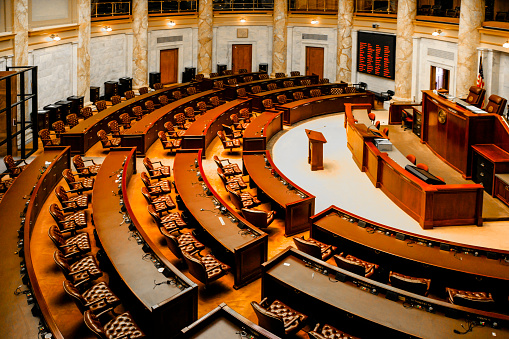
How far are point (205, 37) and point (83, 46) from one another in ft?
22.9

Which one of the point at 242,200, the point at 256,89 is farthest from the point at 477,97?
the point at 256,89

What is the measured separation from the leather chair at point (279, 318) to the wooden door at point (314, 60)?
19343 millimetres

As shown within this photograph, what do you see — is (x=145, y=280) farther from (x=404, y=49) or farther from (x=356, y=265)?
(x=404, y=49)

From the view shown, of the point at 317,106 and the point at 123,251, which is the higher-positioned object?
the point at 317,106

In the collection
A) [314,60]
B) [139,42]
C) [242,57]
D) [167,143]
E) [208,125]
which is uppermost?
[139,42]

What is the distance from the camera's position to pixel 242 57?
84.6 feet

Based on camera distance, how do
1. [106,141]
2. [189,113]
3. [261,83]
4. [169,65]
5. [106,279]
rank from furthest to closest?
[169,65] < [261,83] < [189,113] < [106,141] < [106,279]

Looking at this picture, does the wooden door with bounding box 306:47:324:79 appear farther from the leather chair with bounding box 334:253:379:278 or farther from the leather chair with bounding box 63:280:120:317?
the leather chair with bounding box 63:280:120:317

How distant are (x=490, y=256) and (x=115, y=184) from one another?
21.4 ft

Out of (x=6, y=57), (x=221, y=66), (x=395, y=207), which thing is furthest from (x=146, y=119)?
(x=221, y=66)

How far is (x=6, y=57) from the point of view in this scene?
1412cm

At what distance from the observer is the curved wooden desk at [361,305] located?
5.67 m

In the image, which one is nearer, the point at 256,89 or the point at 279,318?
the point at 279,318

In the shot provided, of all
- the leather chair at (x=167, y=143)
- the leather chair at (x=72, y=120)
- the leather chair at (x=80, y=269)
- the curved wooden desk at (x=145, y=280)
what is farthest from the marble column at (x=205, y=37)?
the leather chair at (x=80, y=269)
